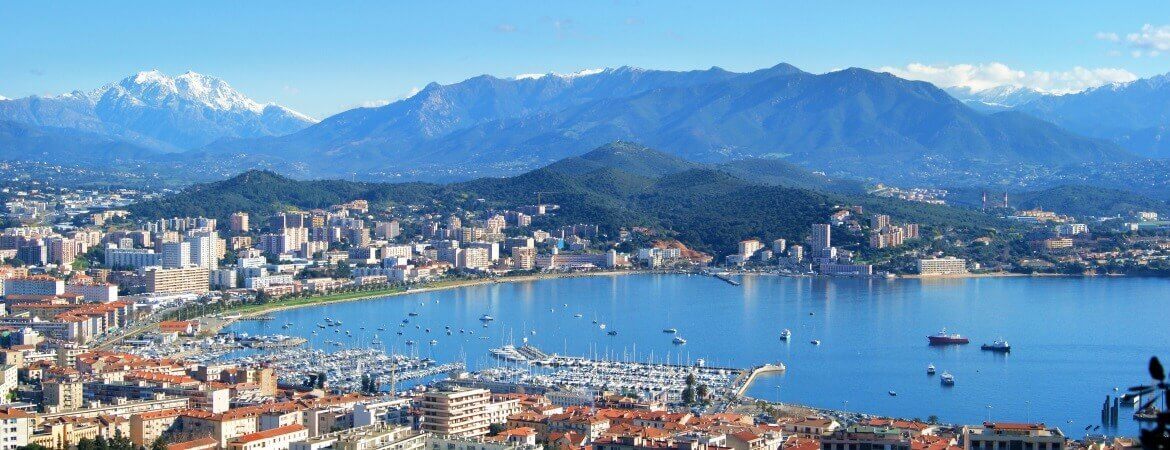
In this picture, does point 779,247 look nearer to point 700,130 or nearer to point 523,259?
point 523,259

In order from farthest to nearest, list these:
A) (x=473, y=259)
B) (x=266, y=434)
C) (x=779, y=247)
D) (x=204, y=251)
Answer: (x=779, y=247) → (x=473, y=259) → (x=204, y=251) → (x=266, y=434)

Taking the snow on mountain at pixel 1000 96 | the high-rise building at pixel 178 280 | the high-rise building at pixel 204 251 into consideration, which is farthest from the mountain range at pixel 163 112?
the high-rise building at pixel 178 280

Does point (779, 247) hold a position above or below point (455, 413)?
above

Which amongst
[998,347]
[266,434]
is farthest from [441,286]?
[266,434]

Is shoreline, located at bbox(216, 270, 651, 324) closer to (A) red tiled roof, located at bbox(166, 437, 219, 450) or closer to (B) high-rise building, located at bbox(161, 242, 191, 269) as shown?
(B) high-rise building, located at bbox(161, 242, 191, 269)

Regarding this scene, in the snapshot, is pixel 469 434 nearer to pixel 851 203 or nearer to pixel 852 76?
pixel 851 203

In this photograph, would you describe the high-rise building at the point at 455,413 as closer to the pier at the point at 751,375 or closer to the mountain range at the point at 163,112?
the pier at the point at 751,375

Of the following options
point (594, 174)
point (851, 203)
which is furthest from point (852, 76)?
point (851, 203)
